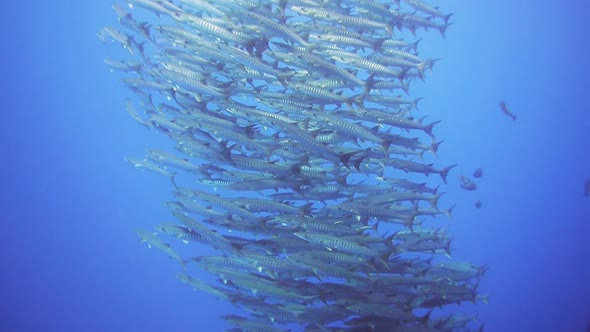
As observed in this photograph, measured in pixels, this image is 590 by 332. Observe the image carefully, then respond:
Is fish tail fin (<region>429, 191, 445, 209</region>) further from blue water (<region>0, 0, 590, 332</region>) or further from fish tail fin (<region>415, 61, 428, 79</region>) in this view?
blue water (<region>0, 0, 590, 332</region>)

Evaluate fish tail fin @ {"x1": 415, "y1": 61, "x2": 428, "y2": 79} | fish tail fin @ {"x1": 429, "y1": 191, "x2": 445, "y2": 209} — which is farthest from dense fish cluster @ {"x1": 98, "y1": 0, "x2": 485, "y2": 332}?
fish tail fin @ {"x1": 415, "y1": 61, "x2": 428, "y2": 79}

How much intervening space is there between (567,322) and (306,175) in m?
18.6

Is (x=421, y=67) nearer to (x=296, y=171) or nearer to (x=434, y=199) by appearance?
(x=434, y=199)

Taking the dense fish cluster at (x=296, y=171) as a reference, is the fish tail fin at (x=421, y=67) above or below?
above

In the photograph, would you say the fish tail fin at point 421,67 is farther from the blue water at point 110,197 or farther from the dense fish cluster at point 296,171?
the blue water at point 110,197

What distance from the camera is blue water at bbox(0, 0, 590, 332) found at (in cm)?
1251

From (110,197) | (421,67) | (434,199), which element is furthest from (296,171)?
(110,197)

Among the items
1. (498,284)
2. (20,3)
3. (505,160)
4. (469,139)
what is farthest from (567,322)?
(20,3)

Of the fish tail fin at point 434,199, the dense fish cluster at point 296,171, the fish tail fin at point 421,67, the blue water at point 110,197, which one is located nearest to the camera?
the dense fish cluster at point 296,171

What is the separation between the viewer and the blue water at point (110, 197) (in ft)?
41.0

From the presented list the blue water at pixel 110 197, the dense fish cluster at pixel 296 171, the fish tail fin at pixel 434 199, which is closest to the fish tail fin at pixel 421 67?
the dense fish cluster at pixel 296 171

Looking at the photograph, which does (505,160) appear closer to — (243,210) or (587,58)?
(587,58)

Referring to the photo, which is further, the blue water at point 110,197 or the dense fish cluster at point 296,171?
the blue water at point 110,197

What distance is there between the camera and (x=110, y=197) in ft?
46.5
